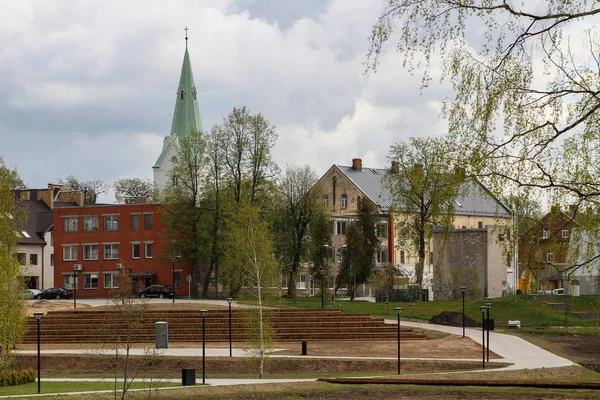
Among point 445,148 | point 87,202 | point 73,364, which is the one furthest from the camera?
point 87,202

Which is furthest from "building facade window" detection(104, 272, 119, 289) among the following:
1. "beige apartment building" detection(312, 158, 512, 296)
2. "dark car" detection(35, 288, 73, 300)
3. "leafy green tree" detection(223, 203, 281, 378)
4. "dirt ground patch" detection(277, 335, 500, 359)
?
"leafy green tree" detection(223, 203, 281, 378)

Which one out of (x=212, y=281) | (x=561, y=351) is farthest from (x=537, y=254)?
(x=212, y=281)

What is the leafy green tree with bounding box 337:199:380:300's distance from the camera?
74.4 metres

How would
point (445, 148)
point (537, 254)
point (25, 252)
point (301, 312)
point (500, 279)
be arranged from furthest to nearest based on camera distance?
point (25, 252) → point (500, 279) → point (301, 312) → point (537, 254) → point (445, 148)

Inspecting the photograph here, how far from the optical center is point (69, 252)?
80.0m

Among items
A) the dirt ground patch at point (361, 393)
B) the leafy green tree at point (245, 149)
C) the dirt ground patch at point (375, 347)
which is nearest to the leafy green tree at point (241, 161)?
the leafy green tree at point (245, 149)

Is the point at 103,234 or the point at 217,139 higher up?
the point at 217,139

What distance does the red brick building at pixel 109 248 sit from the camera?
3039 inches

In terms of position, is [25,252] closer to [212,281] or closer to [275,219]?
[212,281]

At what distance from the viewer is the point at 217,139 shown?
244 feet

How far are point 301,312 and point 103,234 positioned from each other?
103ft

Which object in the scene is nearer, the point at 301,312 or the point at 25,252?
the point at 301,312

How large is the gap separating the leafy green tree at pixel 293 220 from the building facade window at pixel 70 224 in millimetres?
18104

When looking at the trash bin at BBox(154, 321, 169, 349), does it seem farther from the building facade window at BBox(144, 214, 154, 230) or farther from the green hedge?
the building facade window at BBox(144, 214, 154, 230)
